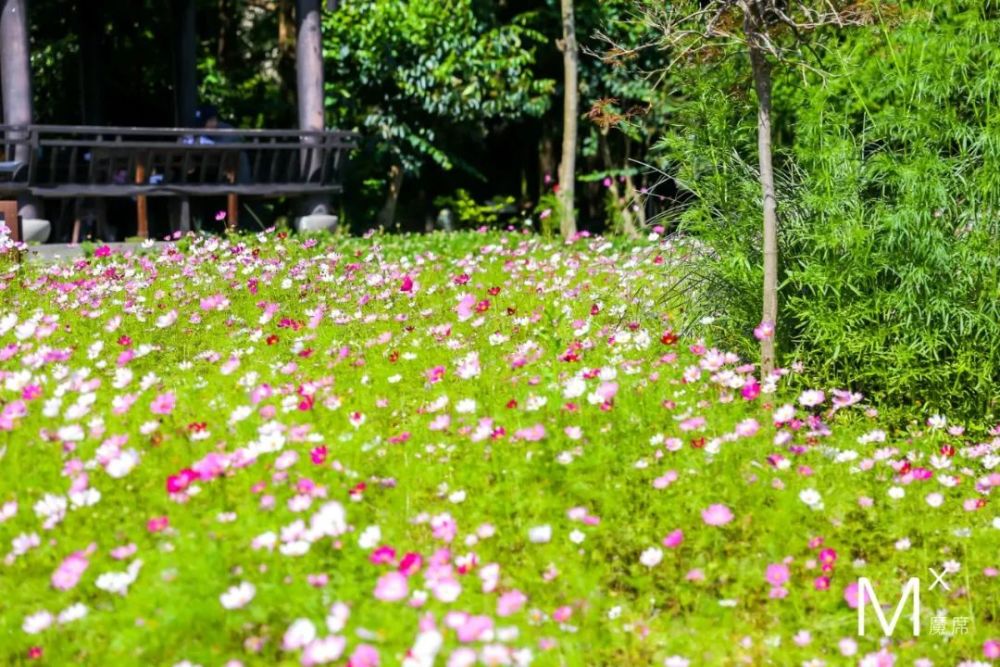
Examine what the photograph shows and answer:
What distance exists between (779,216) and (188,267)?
452 cm

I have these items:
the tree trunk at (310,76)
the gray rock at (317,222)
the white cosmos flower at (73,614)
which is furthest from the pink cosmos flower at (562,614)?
the tree trunk at (310,76)

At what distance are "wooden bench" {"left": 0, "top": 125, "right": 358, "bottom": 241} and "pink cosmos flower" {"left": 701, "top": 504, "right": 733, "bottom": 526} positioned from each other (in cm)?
896

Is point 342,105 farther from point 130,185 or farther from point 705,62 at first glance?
point 705,62

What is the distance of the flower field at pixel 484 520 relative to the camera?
3.21 m

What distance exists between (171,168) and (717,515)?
415 inches

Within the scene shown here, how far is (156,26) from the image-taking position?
19.9m

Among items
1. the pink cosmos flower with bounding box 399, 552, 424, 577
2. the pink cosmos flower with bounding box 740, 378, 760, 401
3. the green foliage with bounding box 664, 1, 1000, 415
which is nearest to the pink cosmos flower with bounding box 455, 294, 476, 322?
the green foliage with bounding box 664, 1, 1000, 415

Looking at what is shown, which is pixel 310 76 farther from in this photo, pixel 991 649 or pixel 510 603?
pixel 991 649

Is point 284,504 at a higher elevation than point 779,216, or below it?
below

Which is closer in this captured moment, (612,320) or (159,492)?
(159,492)

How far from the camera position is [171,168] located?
13.1 meters

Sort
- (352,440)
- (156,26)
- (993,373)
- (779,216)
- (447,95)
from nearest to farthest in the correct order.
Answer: (352,440)
(993,373)
(779,216)
(447,95)
(156,26)

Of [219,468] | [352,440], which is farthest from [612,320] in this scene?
[219,468]

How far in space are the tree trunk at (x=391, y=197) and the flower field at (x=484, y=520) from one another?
12.0 meters
